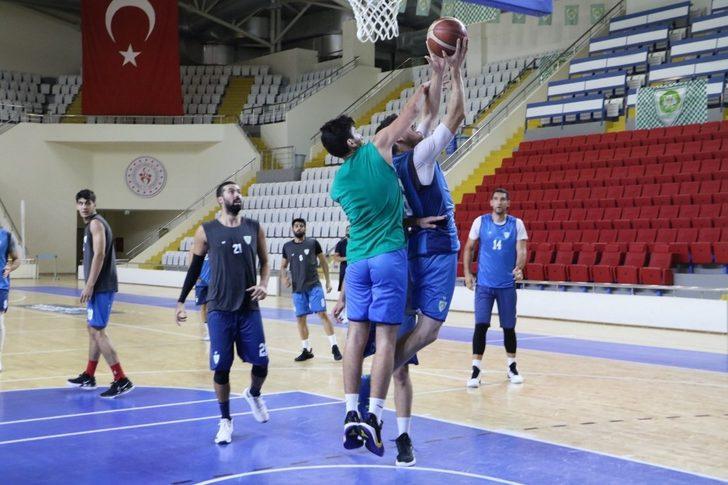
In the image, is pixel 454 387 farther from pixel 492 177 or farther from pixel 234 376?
pixel 492 177

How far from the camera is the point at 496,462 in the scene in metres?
5.09

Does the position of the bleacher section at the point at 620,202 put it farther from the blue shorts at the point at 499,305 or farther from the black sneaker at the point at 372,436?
the black sneaker at the point at 372,436

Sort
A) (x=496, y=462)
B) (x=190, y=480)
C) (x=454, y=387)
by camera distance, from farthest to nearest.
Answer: (x=454, y=387) → (x=496, y=462) → (x=190, y=480)

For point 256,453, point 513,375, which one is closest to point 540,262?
point 513,375

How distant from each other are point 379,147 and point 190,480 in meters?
2.10

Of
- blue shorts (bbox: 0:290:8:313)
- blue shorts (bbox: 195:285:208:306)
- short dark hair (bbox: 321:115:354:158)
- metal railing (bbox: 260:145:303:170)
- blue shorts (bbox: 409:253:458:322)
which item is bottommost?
blue shorts (bbox: 195:285:208:306)

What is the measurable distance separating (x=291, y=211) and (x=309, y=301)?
14523mm

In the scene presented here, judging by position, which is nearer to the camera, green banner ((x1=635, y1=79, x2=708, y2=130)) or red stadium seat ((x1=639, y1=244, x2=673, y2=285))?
red stadium seat ((x1=639, y1=244, x2=673, y2=285))

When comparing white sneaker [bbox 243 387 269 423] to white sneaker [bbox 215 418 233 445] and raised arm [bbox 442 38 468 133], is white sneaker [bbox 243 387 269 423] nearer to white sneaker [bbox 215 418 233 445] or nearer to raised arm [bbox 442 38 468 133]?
white sneaker [bbox 215 418 233 445]

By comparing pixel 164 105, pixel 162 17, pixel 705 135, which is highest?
pixel 162 17

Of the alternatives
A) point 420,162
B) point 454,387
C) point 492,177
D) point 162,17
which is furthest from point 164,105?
point 420,162

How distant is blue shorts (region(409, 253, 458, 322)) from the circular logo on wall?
25392 millimetres

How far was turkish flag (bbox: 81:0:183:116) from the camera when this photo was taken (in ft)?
91.5

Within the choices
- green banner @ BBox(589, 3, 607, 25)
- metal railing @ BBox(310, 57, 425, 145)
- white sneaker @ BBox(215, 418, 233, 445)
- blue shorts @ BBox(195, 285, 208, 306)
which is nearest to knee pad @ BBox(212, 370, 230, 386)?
white sneaker @ BBox(215, 418, 233, 445)
